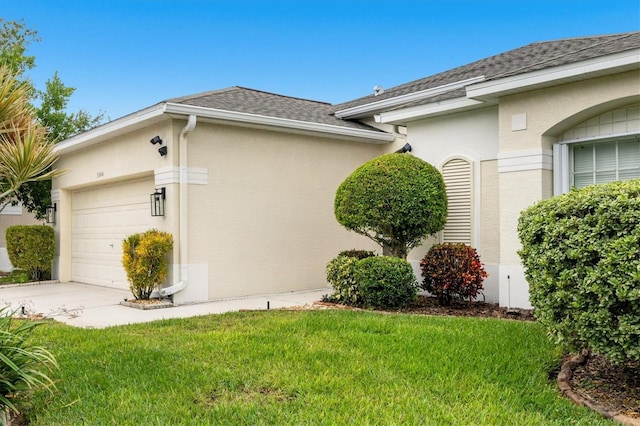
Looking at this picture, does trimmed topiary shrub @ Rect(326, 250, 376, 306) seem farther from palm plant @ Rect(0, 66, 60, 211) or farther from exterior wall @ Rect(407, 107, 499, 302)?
palm plant @ Rect(0, 66, 60, 211)

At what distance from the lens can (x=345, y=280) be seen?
901cm

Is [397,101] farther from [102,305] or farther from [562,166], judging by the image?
[102,305]

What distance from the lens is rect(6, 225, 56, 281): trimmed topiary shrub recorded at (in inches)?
534

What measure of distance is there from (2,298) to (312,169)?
22.8 feet

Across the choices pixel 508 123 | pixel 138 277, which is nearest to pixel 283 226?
pixel 138 277

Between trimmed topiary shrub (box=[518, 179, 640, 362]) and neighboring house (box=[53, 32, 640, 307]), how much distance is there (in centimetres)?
371

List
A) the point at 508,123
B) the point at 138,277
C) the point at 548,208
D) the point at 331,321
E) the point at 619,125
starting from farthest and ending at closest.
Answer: the point at 138,277 → the point at 508,123 → the point at 619,125 → the point at 331,321 → the point at 548,208

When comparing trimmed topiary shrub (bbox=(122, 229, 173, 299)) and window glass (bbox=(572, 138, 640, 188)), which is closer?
window glass (bbox=(572, 138, 640, 188))

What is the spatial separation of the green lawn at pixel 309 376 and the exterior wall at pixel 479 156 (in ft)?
8.75

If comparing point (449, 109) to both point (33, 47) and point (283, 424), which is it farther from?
point (33, 47)

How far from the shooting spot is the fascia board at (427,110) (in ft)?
31.3

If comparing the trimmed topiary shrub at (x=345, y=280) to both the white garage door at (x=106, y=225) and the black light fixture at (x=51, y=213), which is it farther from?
the black light fixture at (x=51, y=213)

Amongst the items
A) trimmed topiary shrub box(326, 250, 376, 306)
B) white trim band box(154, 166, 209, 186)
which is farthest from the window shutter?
white trim band box(154, 166, 209, 186)

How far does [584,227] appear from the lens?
4227 millimetres
